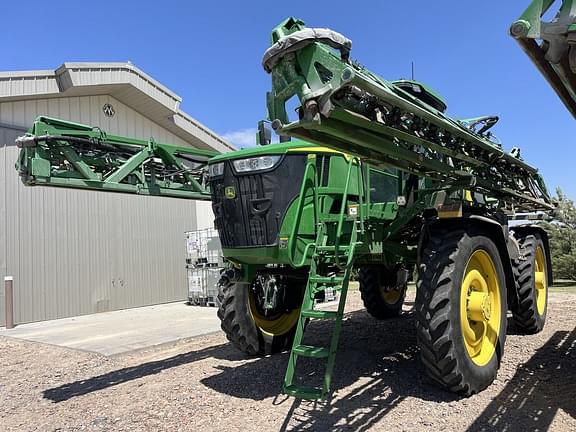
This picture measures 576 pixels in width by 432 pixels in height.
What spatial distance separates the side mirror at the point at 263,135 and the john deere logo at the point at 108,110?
9222 millimetres

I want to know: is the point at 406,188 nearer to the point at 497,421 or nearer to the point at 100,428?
the point at 497,421

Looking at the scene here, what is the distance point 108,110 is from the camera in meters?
13.8

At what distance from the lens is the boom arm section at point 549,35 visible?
2.35m

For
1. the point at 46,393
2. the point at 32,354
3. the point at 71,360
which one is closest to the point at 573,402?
the point at 46,393

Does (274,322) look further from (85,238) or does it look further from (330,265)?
(85,238)

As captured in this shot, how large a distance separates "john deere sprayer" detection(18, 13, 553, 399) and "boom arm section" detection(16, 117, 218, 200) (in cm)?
2

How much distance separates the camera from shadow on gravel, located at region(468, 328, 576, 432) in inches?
152

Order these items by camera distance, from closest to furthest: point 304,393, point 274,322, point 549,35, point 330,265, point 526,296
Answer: point 549,35
point 304,393
point 330,265
point 274,322
point 526,296

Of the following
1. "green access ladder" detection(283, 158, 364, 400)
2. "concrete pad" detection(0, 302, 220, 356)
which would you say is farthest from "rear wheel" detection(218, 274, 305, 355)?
"concrete pad" detection(0, 302, 220, 356)

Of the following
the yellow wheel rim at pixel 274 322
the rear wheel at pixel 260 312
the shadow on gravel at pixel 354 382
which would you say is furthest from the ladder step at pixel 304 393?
the yellow wheel rim at pixel 274 322

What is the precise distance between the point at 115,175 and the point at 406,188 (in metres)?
3.47

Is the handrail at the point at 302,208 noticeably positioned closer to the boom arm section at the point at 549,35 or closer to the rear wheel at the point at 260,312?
the rear wheel at the point at 260,312

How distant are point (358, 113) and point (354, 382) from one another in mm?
2988

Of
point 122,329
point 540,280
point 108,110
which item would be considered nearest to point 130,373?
point 122,329
